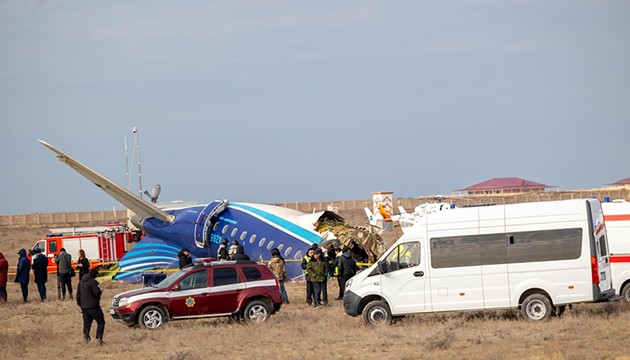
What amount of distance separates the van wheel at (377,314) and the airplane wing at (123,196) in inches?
747

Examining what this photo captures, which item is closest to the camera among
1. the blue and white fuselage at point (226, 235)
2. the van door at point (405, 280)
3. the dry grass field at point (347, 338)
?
the dry grass field at point (347, 338)

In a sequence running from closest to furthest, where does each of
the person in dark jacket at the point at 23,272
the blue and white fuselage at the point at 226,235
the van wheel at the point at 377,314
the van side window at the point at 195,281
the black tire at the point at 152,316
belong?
the van wheel at the point at 377,314
the black tire at the point at 152,316
the van side window at the point at 195,281
the person in dark jacket at the point at 23,272
the blue and white fuselage at the point at 226,235

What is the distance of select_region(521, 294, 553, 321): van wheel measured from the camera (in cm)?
2266

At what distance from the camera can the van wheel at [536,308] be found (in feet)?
74.3

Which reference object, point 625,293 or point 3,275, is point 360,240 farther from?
point 625,293

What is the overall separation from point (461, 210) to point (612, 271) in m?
4.22

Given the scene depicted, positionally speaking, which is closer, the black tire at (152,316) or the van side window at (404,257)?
the van side window at (404,257)

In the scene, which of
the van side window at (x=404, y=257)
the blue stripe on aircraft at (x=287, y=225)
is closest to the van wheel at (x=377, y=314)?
the van side window at (x=404, y=257)

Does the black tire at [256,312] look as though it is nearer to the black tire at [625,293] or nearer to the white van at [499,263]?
the white van at [499,263]

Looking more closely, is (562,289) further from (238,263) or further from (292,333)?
(238,263)

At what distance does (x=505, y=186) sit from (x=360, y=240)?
476 ft

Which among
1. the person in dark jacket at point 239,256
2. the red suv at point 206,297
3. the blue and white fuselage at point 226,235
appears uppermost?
the blue and white fuselage at point 226,235

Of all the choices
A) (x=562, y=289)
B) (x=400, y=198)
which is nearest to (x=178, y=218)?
(x=562, y=289)

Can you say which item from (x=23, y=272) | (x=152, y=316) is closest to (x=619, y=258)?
(x=152, y=316)
